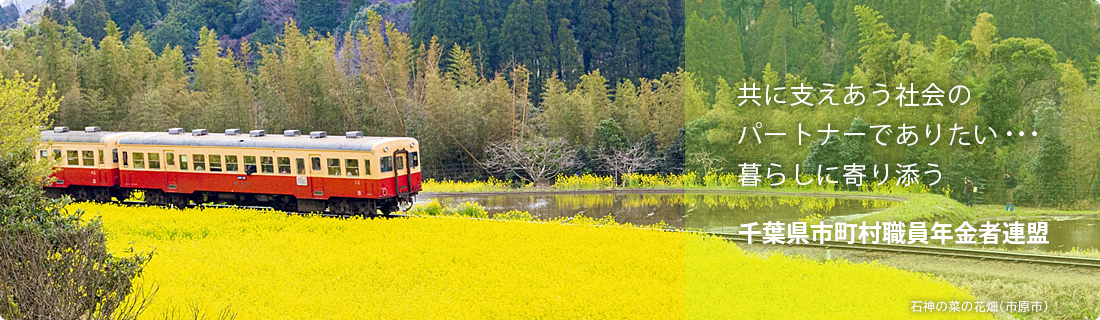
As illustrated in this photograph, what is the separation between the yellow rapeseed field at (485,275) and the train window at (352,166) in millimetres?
818

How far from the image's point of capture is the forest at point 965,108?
50.8 ft

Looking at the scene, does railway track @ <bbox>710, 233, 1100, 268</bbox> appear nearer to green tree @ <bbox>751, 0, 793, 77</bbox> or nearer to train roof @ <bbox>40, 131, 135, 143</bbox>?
green tree @ <bbox>751, 0, 793, 77</bbox>

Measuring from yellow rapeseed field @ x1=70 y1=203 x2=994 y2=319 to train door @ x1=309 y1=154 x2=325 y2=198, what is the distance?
57cm

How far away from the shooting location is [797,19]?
27016 mm

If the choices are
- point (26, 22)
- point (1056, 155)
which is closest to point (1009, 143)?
point (1056, 155)

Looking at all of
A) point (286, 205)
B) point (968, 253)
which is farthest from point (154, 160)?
point (968, 253)

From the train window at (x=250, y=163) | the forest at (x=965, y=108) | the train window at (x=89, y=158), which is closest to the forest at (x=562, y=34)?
the forest at (x=965, y=108)

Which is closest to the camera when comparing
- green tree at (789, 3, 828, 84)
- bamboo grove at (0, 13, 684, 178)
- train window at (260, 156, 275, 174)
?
train window at (260, 156, 275, 174)

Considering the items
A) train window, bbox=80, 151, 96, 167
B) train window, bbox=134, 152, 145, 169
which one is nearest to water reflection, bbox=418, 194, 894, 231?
train window, bbox=134, 152, 145, 169

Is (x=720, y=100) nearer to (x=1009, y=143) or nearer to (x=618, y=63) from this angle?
(x=1009, y=143)

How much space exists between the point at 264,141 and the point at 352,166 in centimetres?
202

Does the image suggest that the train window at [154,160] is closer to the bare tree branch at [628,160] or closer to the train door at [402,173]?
the train door at [402,173]

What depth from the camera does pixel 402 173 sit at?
1502 cm

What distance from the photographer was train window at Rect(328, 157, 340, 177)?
14734 millimetres
